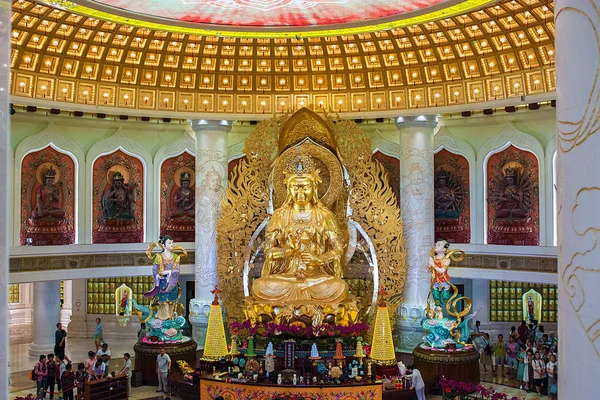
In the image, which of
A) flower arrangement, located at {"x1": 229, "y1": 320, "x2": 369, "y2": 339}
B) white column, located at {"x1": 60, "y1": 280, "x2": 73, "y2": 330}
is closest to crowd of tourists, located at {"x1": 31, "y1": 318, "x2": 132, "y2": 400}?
flower arrangement, located at {"x1": 229, "y1": 320, "x2": 369, "y2": 339}

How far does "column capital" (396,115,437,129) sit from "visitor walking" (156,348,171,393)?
7.64m

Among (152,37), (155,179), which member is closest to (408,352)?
(155,179)

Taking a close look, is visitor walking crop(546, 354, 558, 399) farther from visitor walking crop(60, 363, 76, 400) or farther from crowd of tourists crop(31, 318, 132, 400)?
visitor walking crop(60, 363, 76, 400)

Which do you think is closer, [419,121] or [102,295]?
[419,121]

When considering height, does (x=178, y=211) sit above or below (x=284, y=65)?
below

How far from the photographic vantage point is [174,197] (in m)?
18.6

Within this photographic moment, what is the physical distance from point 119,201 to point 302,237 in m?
4.77

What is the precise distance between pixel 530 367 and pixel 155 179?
10.0m

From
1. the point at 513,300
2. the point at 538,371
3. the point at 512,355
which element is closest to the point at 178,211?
the point at 512,355

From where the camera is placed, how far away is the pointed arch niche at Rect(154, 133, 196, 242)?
1852 centimetres

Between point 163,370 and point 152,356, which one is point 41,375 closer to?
point 163,370

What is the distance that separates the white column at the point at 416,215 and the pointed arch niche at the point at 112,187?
651cm

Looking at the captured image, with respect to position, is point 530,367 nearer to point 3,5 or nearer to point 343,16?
point 343,16

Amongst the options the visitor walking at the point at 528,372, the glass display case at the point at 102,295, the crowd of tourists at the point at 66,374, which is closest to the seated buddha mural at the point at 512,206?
the visitor walking at the point at 528,372
